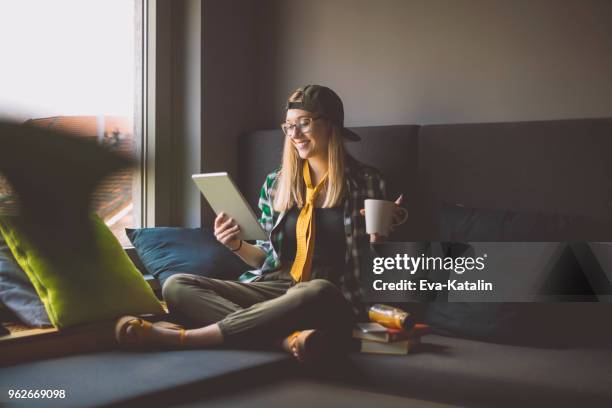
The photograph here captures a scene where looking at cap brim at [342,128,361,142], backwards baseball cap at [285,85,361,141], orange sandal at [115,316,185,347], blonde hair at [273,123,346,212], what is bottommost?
orange sandal at [115,316,185,347]

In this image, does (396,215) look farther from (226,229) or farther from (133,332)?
(133,332)

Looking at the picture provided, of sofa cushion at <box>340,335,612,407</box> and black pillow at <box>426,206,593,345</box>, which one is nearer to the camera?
sofa cushion at <box>340,335,612,407</box>

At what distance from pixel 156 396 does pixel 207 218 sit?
1.57 m

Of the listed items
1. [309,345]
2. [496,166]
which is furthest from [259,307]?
[496,166]

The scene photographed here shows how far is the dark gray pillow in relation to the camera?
6.78 feet

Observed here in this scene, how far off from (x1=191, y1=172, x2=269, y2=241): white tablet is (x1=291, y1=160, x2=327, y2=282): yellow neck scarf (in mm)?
171

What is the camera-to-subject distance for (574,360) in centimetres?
195

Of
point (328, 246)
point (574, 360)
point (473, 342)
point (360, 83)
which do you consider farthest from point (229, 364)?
point (360, 83)

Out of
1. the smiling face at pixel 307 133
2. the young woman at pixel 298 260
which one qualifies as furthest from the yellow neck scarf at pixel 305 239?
the smiling face at pixel 307 133

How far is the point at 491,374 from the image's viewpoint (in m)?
1.83

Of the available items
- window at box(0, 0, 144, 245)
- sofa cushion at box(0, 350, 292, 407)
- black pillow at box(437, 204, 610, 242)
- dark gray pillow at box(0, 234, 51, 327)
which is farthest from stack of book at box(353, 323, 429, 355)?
window at box(0, 0, 144, 245)

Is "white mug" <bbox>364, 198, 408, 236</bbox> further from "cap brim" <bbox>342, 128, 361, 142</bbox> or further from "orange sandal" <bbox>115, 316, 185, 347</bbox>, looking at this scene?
"orange sandal" <bbox>115, 316, 185, 347</bbox>

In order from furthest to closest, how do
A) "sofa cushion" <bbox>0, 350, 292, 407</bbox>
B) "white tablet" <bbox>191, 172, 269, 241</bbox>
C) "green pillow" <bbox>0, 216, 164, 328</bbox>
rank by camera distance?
"white tablet" <bbox>191, 172, 269, 241</bbox> → "green pillow" <bbox>0, 216, 164, 328</bbox> → "sofa cushion" <bbox>0, 350, 292, 407</bbox>

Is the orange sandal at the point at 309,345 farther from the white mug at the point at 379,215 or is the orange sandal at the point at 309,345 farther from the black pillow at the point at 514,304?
the black pillow at the point at 514,304
